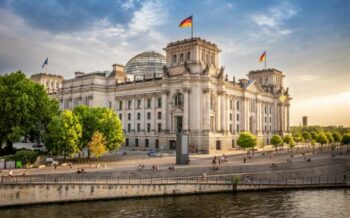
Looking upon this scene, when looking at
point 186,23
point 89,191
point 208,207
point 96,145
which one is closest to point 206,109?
point 186,23

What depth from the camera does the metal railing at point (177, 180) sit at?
4316cm

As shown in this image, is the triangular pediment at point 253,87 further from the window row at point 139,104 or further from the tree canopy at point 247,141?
the tree canopy at point 247,141

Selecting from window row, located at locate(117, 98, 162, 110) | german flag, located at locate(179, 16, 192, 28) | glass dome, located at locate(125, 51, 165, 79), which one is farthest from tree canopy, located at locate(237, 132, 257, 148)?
glass dome, located at locate(125, 51, 165, 79)

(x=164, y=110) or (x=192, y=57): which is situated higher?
(x=192, y=57)

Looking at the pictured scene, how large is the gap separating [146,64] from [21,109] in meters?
66.1

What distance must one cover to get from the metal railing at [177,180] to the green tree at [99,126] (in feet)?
62.6

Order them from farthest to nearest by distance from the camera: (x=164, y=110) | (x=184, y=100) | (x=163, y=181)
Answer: (x=164, y=110), (x=184, y=100), (x=163, y=181)

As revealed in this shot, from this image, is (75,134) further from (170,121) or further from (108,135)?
(170,121)

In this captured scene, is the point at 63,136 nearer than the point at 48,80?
Yes

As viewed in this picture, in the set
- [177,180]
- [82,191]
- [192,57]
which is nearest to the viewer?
[82,191]

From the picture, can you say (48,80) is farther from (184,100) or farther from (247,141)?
(247,141)

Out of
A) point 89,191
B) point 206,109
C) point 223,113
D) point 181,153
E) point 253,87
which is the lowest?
point 89,191

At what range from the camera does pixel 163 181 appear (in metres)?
48.7

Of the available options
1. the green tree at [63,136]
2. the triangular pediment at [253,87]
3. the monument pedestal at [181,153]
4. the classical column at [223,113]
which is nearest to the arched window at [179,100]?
the classical column at [223,113]
